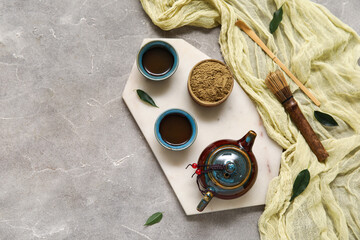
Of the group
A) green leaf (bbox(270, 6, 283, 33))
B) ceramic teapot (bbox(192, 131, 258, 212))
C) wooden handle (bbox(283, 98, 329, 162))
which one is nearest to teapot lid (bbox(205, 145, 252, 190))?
ceramic teapot (bbox(192, 131, 258, 212))

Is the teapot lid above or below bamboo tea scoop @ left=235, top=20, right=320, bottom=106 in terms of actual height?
below

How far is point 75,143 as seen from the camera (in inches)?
44.9

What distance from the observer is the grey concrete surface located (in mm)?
1127

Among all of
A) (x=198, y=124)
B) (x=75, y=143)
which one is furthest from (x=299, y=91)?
(x=75, y=143)

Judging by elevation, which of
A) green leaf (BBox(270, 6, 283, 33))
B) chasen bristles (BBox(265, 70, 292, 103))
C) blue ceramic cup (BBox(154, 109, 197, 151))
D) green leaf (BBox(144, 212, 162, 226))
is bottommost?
green leaf (BBox(144, 212, 162, 226))

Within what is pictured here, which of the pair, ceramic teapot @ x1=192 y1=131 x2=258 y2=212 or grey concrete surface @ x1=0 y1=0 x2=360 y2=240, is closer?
ceramic teapot @ x1=192 y1=131 x2=258 y2=212

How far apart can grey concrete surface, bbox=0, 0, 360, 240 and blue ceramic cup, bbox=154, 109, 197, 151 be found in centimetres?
11

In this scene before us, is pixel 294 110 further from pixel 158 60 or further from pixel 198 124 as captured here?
pixel 158 60

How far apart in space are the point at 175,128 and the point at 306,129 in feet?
1.46

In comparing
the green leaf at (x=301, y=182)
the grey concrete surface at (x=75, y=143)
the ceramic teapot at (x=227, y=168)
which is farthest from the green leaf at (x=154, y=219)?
the green leaf at (x=301, y=182)

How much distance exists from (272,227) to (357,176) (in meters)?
0.34

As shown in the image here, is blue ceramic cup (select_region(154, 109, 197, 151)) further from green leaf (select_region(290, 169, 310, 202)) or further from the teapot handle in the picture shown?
green leaf (select_region(290, 169, 310, 202))

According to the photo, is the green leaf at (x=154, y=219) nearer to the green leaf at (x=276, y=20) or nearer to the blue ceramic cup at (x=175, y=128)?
the blue ceramic cup at (x=175, y=128)

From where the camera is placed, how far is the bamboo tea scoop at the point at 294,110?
1.10 m
